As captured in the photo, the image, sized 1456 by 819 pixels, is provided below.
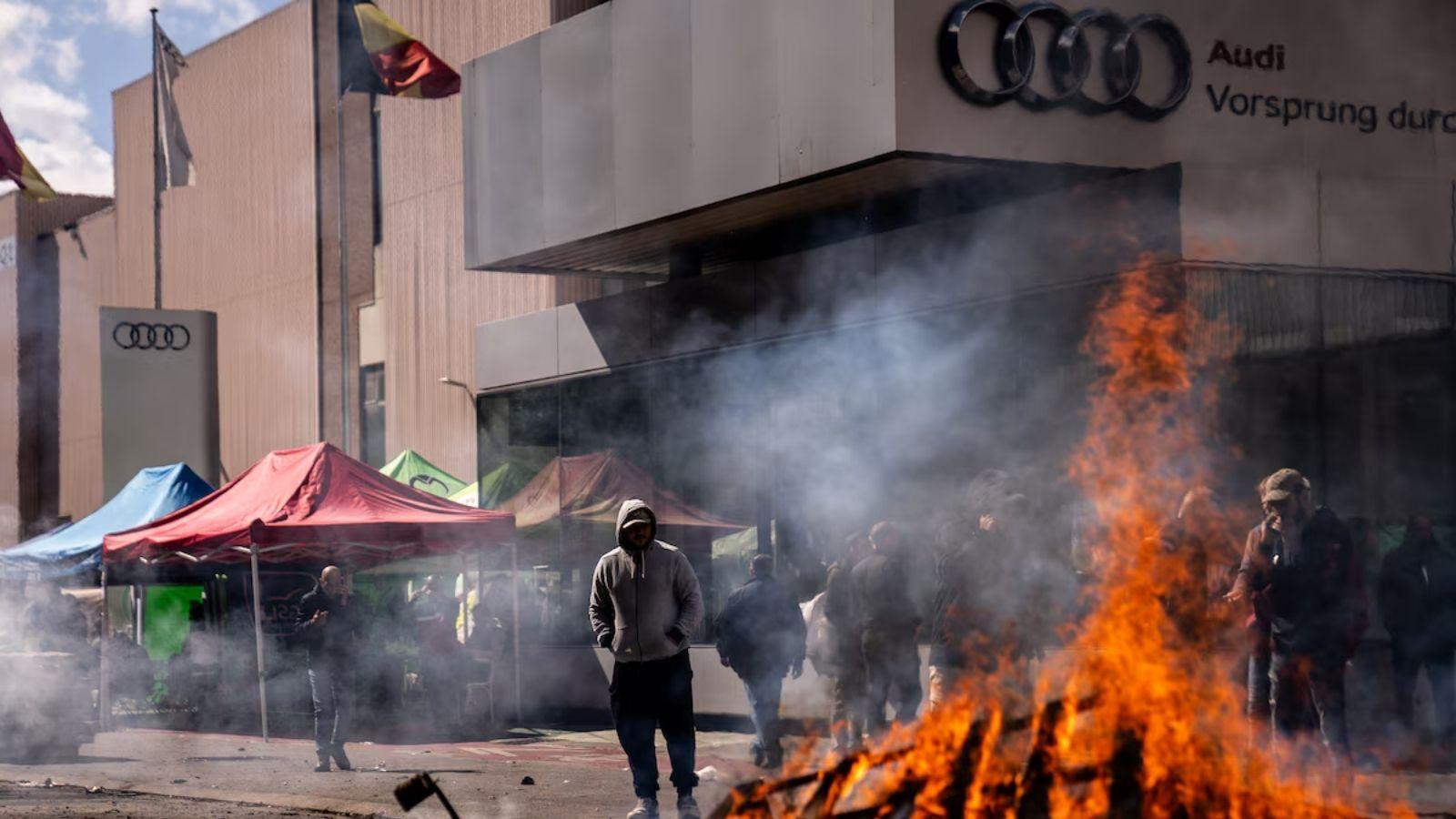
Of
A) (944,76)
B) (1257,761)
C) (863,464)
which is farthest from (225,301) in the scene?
(1257,761)

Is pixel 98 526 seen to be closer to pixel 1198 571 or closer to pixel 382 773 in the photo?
pixel 382 773

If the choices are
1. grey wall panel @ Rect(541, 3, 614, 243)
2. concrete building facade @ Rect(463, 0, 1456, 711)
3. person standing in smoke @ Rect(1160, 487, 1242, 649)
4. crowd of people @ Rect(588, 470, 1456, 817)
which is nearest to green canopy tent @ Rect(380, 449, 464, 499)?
grey wall panel @ Rect(541, 3, 614, 243)

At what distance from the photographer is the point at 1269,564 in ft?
31.0

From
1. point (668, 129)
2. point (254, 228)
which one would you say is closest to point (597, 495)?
point (668, 129)

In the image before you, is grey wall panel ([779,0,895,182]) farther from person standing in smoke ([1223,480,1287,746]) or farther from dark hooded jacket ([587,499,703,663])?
dark hooded jacket ([587,499,703,663])

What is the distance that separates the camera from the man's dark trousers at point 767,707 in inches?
476

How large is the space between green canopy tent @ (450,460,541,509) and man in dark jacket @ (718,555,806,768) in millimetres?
7537

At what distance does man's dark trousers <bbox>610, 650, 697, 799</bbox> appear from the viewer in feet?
29.4

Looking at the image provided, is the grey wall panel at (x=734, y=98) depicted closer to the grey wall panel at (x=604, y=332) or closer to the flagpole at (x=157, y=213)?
the grey wall panel at (x=604, y=332)

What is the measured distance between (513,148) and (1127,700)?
11636 millimetres

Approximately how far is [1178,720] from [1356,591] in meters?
2.26

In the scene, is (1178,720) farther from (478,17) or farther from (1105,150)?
(478,17)

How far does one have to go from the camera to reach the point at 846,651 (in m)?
12.0

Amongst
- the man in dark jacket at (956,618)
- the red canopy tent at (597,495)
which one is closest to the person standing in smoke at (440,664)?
the red canopy tent at (597,495)
